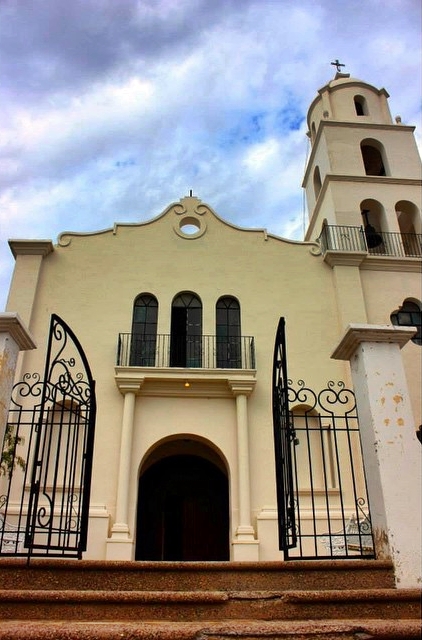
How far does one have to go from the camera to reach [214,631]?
119 inches

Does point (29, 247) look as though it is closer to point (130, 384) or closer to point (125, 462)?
point (130, 384)

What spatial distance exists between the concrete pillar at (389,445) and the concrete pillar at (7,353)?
3261mm

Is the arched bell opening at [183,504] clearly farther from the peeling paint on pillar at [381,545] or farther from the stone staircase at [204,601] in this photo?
the stone staircase at [204,601]

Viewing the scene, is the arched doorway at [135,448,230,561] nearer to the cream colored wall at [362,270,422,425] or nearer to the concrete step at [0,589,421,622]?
the cream colored wall at [362,270,422,425]

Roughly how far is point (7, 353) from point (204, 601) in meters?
2.89

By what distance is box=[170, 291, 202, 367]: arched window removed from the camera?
13.3m

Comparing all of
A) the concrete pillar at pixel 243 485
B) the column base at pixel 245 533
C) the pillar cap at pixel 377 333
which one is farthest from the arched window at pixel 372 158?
the pillar cap at pixel 377 333

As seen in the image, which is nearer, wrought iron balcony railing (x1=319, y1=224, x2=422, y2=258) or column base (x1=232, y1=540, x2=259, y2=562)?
column base (x1=232, y1=540, x2=259, y2=562)

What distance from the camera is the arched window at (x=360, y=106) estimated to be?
19773mm

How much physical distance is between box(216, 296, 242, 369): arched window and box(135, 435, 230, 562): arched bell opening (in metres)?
2.19

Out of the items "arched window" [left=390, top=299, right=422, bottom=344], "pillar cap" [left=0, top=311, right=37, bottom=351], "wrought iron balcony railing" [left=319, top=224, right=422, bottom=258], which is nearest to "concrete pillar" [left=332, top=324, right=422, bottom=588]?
"pillar cap" [left=0, top=311, right=37, bottom=351]

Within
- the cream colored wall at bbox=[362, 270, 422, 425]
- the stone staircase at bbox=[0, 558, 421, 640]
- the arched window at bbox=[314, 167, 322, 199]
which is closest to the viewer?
the stone staircase at bbox=[0, 558, 421, 640]

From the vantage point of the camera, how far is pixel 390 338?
16.7ft

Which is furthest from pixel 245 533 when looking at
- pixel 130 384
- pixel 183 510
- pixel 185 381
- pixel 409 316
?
pixel 409 316
